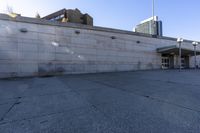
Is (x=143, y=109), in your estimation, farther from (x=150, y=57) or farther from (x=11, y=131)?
(x=150, y=57)

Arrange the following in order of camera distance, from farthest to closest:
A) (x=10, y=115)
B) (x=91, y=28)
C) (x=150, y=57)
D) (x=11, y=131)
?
(x=150, y=57), (x=91, y=28), (x=10, y=115), (x=11, y=131)

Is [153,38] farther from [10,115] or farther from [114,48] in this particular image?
[10,115]

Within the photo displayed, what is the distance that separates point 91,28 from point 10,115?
1297 centimetres

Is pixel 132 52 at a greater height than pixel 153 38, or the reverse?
pixel 153 38

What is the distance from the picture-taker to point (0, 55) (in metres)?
10.8

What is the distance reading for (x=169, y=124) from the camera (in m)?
2.34

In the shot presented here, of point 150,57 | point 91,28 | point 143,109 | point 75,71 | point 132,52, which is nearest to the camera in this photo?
point 143,109

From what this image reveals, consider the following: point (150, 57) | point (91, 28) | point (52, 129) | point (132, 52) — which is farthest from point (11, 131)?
point (150, 57)

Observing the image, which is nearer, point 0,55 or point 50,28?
point 0,55

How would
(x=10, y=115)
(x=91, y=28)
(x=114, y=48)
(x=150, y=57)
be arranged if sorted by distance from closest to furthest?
(x=10, y=115) → (x=91, y=28) → (x=114, y=48) → (x=150, y=57)

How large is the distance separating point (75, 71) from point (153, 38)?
12.0m

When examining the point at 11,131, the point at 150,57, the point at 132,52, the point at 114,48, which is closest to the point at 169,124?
the point at 11,131

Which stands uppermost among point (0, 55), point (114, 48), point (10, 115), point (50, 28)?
point (50, 28)

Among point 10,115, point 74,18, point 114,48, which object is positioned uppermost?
point 74,18
